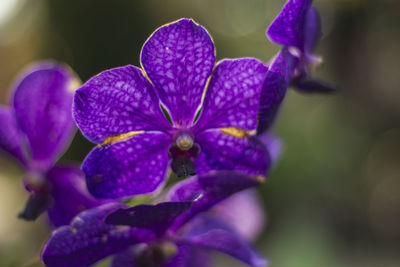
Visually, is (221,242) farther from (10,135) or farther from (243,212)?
(10,135)

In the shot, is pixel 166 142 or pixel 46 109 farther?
pixel 46 109

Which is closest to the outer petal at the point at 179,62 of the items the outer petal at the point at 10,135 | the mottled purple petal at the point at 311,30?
the mottled purple petal at the point at 311,30

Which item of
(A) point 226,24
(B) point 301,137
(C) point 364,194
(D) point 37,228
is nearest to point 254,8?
(A) point 226,24

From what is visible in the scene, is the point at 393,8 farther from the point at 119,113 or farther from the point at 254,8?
the point at 119,113

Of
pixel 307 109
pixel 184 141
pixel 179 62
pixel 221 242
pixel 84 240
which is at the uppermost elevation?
pixel 179 62

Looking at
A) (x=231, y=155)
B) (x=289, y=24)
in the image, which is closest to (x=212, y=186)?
(x=231, y=155)

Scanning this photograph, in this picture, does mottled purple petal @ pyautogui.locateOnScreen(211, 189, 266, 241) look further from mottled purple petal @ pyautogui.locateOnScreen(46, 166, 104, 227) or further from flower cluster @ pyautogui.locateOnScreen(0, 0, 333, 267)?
mottled purple petal @ pyautogui.locateOnScreen(46, 166, 104, 227)

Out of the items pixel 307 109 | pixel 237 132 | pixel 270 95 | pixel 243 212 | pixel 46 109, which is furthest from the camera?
pixel 307 109
